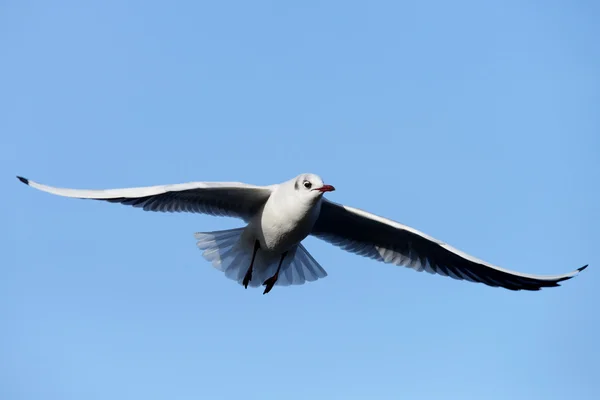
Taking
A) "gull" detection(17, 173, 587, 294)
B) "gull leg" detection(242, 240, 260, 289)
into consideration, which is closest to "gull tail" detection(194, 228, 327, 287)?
"gull" detection(17, 173, 587, 294)

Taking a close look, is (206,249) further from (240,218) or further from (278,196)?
(278,196)

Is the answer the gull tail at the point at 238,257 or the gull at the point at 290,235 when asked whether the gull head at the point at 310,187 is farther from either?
the gull tail at the point at 238,257

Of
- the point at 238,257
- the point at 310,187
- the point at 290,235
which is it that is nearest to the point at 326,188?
the point at 310,187

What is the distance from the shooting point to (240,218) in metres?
10.8

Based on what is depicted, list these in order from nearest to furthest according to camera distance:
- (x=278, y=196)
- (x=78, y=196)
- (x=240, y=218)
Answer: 1. (x=78, y=196)
2. (x=278, y=196)
3. (x=240, y=218)

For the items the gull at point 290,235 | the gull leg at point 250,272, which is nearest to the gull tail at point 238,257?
the gull at point 290,235

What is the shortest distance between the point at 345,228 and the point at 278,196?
137 cm

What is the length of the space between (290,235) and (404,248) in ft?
5.73

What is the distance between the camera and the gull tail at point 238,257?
11000mm

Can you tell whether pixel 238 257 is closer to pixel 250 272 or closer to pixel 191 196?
pixel 250 272

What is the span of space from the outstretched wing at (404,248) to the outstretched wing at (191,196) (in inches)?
33.6

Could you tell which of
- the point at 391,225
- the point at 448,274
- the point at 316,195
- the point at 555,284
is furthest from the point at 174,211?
the point at 555,284

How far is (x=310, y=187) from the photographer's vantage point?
9.72 meters

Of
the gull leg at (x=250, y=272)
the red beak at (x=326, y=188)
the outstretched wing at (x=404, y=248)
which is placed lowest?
the gull leg at (x=250, y=272)
